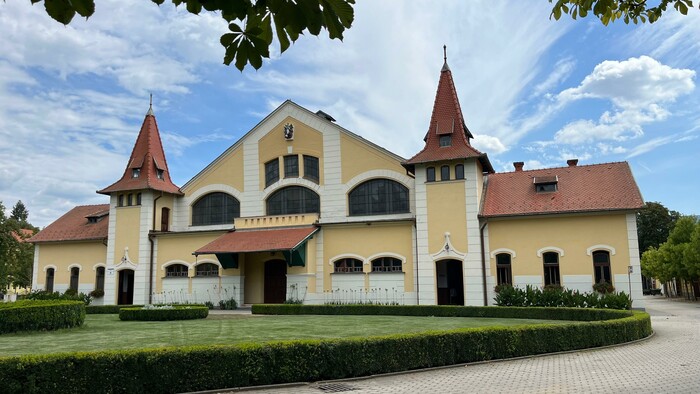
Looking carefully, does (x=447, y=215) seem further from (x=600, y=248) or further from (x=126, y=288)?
(x=126, y=288)

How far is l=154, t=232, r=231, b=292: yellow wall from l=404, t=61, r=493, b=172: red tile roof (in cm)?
1262

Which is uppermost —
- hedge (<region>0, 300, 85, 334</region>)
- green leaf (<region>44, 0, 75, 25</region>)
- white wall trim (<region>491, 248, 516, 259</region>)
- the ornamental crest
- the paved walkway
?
the ornamental crest

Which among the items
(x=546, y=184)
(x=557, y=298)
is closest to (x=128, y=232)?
Answer: (x=546, y=184)

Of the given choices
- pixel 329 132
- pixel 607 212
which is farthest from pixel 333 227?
pixel 607 212

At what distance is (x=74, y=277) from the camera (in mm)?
32500

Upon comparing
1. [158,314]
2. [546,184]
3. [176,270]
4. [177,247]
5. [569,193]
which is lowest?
[158,314]

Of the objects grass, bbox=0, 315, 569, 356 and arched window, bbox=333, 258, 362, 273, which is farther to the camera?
arched window, bbox=333, 258, 362, 273

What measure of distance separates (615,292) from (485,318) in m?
6.46

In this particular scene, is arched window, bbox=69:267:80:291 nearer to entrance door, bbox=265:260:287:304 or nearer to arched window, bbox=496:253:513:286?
entrance door, bbox=265:260:287:304

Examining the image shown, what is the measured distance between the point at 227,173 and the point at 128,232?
673 centimetres

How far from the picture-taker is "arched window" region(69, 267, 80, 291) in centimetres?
→ 3232

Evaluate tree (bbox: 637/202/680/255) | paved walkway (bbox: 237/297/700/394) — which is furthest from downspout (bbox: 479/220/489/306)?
tree (bbox: 637/202/680/255)

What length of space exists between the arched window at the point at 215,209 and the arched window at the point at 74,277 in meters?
8.37

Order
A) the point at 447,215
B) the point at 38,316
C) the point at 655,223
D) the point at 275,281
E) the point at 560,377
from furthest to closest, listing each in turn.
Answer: the point at 655,223 → the point at 275,281 → the point at 447,215 → the point at 38,316 → the point at 560,377
